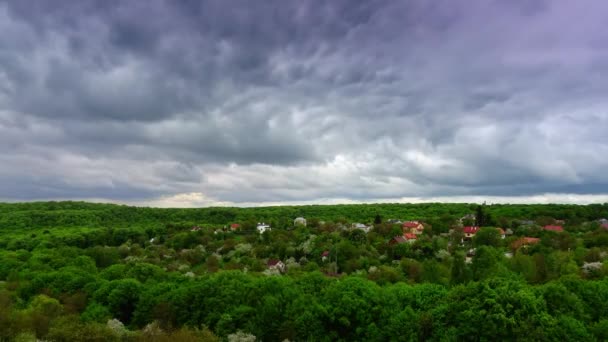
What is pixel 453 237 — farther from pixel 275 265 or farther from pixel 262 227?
pixel 262 227

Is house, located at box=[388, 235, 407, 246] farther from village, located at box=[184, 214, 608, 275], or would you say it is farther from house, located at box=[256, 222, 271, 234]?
house, located at box=[256, 222, 271, 234]

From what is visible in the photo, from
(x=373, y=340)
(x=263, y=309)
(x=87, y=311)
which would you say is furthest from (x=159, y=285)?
(x=373, y=340)

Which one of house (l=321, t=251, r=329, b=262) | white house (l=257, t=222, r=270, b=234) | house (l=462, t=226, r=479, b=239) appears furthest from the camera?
white house (l=257, t=222, r=270, b=234)

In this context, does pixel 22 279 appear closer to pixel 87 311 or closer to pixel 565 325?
pixel 87 311

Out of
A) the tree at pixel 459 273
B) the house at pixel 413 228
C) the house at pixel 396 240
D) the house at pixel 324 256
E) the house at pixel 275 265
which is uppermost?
the house at pixel 413 228

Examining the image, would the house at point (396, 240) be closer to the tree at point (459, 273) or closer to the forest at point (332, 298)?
the forest at point (332, 298)

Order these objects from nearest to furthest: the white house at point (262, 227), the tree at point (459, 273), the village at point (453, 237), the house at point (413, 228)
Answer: the tree at point (459, 273) < the village at point (453, 237) < the house at point (413, 228) < the white house at point (262, 227)

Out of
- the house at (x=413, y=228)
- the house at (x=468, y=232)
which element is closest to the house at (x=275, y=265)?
the house at (x=413, y=228)

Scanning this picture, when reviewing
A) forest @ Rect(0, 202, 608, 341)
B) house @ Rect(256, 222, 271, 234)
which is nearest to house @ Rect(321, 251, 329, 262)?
forest @ Rect(0, 202, 608, 341)
